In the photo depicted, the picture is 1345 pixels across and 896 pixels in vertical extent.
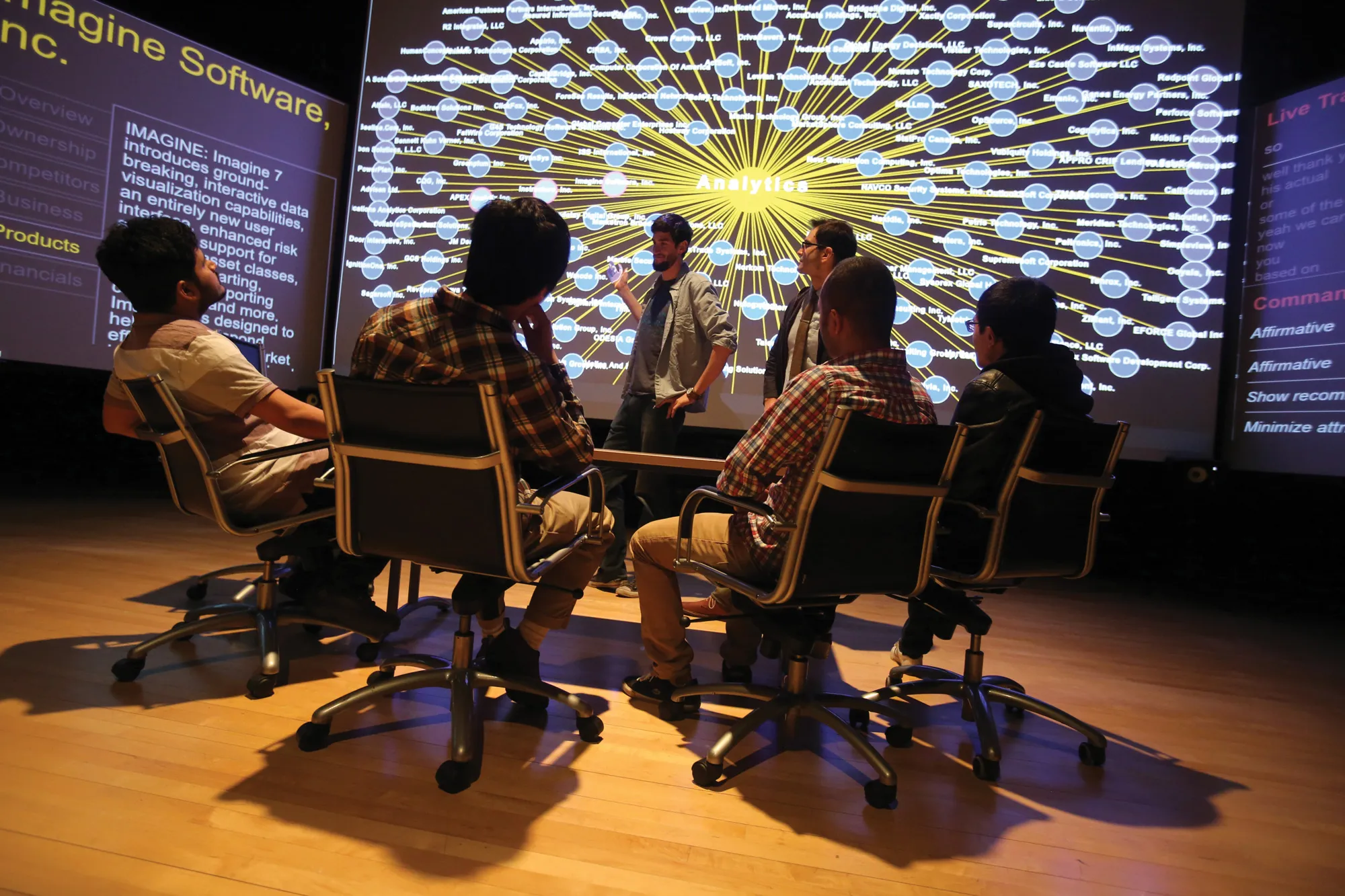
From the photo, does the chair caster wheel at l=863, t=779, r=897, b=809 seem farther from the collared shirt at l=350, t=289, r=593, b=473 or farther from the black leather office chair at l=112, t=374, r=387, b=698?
the black leather office chair at l=112, t=374, r=387, b=698

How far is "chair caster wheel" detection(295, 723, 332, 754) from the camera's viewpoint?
5.43 ft

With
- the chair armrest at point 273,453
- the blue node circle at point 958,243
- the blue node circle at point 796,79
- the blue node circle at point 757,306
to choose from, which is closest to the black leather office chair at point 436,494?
the chair armrest at point 273,453

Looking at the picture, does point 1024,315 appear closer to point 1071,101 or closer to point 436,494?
point 436,494

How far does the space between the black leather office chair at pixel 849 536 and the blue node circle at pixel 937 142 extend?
3.29 metres

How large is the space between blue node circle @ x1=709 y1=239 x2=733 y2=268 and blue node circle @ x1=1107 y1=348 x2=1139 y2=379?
7.10 ft

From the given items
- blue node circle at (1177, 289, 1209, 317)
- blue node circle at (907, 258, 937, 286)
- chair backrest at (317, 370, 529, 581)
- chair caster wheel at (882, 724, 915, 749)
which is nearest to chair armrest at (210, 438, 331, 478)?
chair backrest at (317, 370, 529, 581)

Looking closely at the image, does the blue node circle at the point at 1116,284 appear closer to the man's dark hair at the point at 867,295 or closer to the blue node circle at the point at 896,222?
the blue node circle at the point at 896,222

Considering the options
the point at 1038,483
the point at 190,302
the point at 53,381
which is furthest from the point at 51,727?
the point at 53,381

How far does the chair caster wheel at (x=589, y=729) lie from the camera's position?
1.84 metres

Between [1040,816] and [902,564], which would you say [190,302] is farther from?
[1040,816]

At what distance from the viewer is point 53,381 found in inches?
193

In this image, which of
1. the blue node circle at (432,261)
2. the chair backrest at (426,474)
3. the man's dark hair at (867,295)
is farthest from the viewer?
the blue node circle at (432,261)

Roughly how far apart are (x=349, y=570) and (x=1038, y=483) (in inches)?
74.4

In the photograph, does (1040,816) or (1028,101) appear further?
(1028,101)
